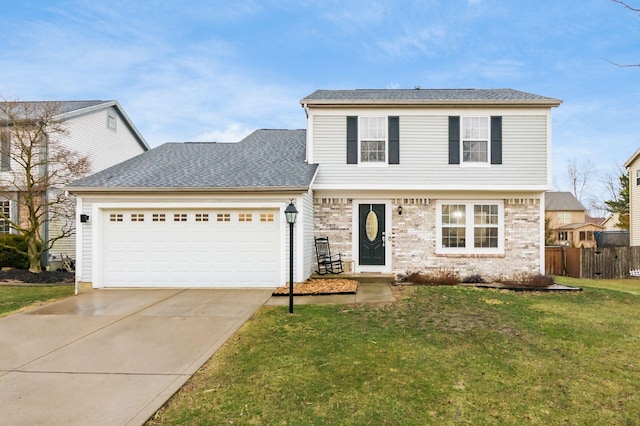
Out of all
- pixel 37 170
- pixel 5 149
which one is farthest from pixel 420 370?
pixel 5 149

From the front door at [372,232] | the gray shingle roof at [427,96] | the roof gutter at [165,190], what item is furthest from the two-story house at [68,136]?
the front door at [372,232]

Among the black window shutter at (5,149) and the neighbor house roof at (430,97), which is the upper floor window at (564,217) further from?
the black window shutter at (5,149)

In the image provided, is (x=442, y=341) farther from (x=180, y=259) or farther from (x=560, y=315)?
(x=180, y=259)

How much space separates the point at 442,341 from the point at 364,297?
9.70ft

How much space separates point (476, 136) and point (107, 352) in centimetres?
993

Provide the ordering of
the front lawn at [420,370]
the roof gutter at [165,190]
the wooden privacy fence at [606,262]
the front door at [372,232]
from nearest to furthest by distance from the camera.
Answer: the front lawn at [420,370], the roof gutter at [165,190], the front door at [372,232], the wooden privacy fence at [606,262]

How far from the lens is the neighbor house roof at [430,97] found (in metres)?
10.2

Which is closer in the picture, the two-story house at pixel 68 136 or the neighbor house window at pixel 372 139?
the neighbor house window at pixel 372 139

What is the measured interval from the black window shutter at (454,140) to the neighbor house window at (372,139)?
184 centimetres

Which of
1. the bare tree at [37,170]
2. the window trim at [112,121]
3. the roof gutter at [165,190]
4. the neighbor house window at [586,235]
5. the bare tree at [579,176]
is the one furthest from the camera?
the bare tree at [579,176]

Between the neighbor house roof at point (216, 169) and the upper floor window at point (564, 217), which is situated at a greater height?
the neighbor house roof at point (216, 169)

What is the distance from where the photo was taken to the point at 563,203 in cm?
3738

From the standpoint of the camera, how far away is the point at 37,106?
14992 mm

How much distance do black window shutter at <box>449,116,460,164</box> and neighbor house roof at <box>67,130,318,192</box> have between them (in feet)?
12.7
